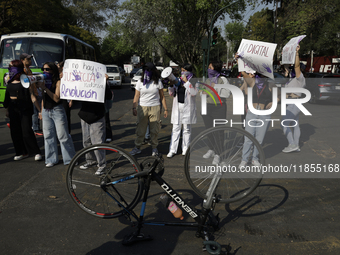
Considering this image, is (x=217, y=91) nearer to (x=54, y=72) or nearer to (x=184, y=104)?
(x=184, y=104)

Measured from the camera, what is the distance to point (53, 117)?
16.6ft

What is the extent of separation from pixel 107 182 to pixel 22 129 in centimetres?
332

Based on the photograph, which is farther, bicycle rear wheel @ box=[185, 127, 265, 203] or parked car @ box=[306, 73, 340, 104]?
parked car @ box=[306, 73, 340, 104]

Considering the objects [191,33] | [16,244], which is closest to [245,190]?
[16,244]

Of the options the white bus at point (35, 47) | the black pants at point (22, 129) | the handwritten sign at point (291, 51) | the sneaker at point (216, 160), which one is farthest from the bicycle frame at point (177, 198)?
the white bus at point (35, 47)

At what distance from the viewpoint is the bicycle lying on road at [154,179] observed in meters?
2.88

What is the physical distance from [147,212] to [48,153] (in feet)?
8.37

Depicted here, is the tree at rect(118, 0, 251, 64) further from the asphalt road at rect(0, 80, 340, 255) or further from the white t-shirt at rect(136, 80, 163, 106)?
the asphalt road at rect(0, 80, 340, 255)

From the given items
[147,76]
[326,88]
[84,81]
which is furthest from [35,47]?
[326,88]

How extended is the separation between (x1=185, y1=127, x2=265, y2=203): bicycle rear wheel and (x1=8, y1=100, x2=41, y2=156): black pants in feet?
11.5

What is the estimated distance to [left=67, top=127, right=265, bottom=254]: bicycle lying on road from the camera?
2881 millimetres

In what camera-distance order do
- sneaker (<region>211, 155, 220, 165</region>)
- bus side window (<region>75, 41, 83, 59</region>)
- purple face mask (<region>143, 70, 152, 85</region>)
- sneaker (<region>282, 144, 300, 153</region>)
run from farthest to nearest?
bus side window (<region>75, 41, 83, 59</region>)
sneaker (<region>282, 144, 300, 153</region>)
purple face mask (<region>143, 70, 152, 85</region>)
sneaker (<region>211, 155, 220, 165</region>)

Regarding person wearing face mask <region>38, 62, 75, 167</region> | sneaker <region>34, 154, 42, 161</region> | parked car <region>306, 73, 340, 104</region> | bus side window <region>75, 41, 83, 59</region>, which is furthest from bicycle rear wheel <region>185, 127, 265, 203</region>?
bus side window <region>75, 41, 83, 59</region>

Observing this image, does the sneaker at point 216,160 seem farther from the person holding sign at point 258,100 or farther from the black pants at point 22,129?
the black pants at point 22,129
